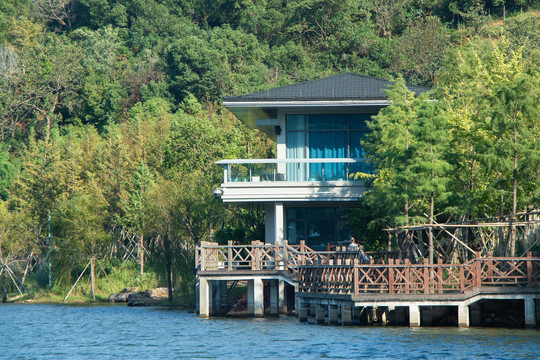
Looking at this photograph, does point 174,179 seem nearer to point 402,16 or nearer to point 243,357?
point 243,357

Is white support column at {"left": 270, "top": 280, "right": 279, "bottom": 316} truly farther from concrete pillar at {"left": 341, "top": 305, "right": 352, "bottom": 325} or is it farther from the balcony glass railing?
concrete pillar at {"left": 341, "top": 305, "right": 352, "bottom": 325}

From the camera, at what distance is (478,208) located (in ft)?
99.0

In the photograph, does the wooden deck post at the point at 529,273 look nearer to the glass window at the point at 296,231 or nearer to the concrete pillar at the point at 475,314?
the concrete pillar at the point at 475,314

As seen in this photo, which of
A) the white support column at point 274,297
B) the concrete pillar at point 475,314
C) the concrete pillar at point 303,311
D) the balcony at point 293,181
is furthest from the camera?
the balcony at point 293,181

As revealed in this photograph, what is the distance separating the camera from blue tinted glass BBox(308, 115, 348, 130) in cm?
3719

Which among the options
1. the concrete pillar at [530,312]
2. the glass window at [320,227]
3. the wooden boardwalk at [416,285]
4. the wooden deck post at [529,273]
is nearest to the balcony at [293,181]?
the glass window at [320,227]

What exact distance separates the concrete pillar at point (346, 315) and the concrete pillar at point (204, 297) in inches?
308

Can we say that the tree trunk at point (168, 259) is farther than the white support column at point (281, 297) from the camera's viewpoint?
Yes

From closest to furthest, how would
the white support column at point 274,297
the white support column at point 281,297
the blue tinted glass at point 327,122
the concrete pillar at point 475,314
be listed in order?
1. the concrete pillar at point 475,314
2. the white support column at point 281,297
3. the white support column at point 274,297
4. the blue tinted glass at point 327,122

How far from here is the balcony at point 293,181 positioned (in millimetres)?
35250

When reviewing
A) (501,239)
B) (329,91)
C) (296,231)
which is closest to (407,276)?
(501,239)

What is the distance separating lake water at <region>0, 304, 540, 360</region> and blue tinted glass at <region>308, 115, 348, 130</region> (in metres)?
8.69

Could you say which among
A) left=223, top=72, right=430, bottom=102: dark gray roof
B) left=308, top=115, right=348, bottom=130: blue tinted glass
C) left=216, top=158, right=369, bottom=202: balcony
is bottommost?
left=216, top=158, right=369, bottom=202: balcony

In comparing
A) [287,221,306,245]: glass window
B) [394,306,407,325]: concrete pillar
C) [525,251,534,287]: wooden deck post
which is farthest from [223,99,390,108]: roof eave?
[525,251,534,287]: wooden deck post
